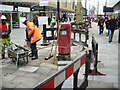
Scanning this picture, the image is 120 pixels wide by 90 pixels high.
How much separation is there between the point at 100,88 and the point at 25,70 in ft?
8.65

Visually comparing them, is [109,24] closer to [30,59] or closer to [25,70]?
[30,59]

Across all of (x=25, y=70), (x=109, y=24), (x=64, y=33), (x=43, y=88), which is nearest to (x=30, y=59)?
(x=25, y=70)

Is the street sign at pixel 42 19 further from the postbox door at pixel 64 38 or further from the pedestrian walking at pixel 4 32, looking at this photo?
the postbox door at pixel 64 38

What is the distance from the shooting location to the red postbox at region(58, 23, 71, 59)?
20.2 ft

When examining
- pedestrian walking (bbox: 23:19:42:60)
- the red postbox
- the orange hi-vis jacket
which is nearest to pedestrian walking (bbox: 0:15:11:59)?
pedestrian walking (bbox: 23:19:42:60)

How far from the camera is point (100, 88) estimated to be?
404cm

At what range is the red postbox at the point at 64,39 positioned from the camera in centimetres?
615

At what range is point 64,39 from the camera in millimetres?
6242

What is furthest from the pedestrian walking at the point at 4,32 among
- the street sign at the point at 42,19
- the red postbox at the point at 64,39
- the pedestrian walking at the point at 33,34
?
the red postbox at the point at 64,39

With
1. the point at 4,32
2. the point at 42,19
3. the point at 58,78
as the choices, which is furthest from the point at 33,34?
the point at 58,78

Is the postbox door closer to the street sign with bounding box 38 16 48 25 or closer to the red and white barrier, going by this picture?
the street sign with bounding box 38 16 48 25

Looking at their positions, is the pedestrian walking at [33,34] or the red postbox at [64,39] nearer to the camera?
the red postbox at [64,39]

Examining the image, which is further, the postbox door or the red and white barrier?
the postbox door

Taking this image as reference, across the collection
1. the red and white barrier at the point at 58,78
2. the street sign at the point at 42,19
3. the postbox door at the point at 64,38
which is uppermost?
the street sign at the point at 42,19
